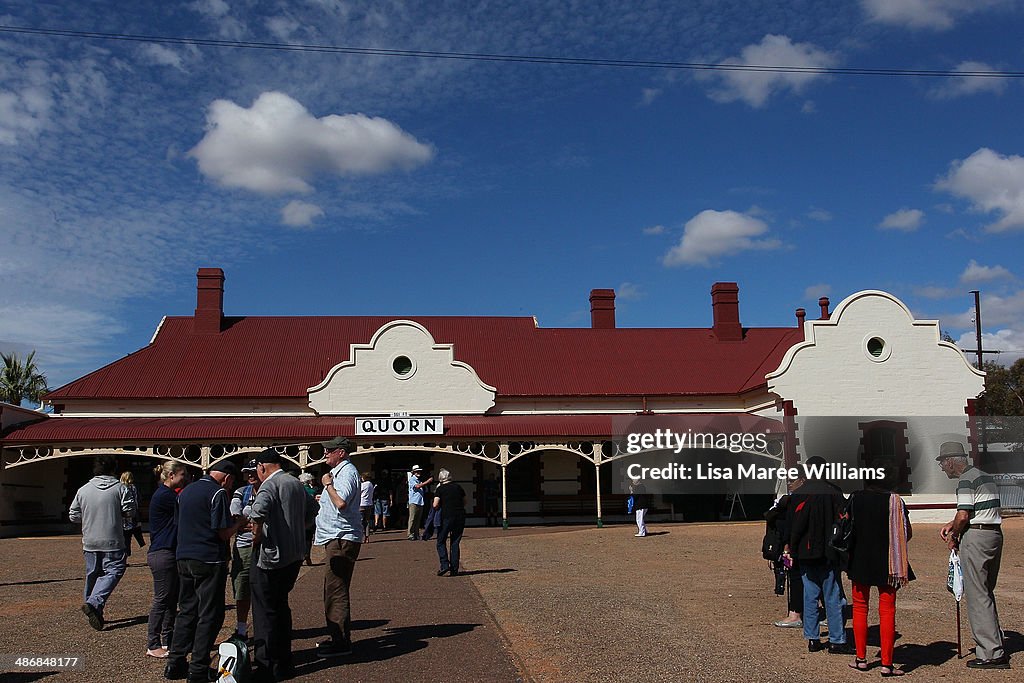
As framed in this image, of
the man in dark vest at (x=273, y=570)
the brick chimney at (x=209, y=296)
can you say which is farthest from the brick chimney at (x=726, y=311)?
the man in dark vest at (x=273, y=570)

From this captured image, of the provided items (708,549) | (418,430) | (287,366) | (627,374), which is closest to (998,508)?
(708,549)

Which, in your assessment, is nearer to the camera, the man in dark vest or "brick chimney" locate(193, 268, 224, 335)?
the man in dark vest

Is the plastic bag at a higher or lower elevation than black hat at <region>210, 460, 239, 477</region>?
lower

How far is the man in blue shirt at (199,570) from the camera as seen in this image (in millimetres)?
6672

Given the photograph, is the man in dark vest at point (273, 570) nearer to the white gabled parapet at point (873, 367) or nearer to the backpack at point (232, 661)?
the backpack at point (232, 661)

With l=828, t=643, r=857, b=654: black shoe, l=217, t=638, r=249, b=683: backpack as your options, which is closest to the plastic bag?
l=828, t=643, r=857, b=654: black shoe

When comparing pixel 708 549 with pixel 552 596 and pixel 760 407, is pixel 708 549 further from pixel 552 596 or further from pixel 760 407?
pixel 760 407

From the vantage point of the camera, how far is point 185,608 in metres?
6.72

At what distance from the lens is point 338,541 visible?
7516 millimetres

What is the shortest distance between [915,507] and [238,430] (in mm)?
18468

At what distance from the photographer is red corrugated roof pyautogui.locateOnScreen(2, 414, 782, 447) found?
77.7ft

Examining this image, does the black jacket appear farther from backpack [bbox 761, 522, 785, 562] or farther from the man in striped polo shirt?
the man in striped polo shirt

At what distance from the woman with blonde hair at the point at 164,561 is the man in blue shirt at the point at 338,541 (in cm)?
120

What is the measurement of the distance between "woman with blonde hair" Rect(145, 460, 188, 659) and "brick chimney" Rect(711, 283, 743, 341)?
90.5ft
